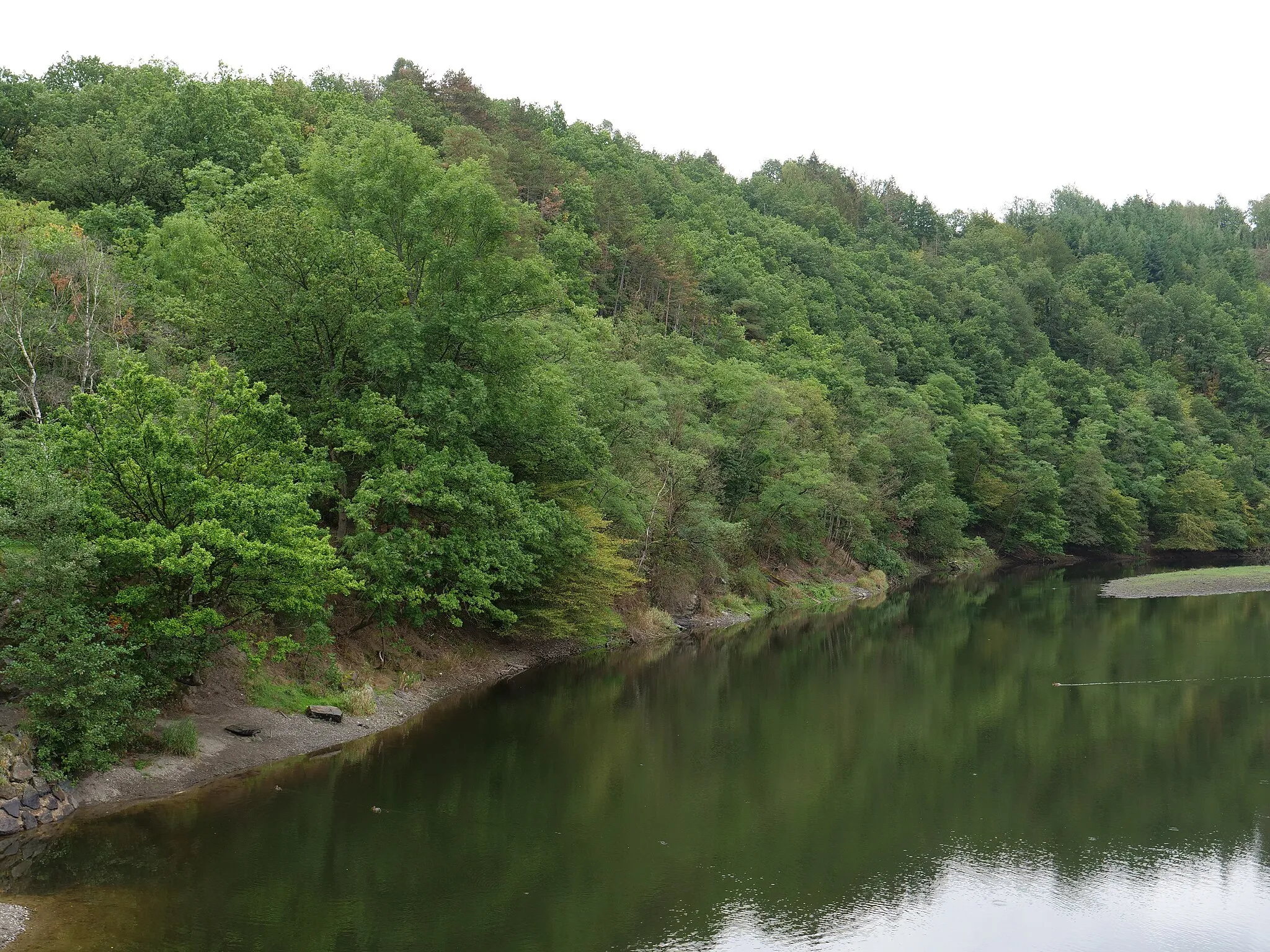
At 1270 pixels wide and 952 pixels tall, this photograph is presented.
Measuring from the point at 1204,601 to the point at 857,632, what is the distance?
87.8ft

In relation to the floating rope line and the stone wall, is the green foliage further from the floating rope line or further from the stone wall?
the floating rope line

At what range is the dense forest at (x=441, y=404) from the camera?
22.4 m

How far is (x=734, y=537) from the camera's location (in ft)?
176

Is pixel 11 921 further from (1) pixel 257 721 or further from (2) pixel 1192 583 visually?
(2) pixel 1192 583

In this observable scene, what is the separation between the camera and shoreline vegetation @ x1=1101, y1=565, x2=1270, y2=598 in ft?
222

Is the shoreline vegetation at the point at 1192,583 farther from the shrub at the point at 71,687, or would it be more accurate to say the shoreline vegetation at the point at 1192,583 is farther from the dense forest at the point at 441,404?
the shrub at the point at 71,687

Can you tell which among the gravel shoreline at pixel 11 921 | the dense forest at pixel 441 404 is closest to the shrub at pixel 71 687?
the dense forest at pixel 441 404

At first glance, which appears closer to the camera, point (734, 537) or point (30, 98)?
point (734, 537)

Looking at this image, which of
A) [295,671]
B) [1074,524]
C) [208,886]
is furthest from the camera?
[1074,524]

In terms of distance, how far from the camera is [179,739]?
22812mm

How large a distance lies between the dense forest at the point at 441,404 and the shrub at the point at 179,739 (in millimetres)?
1101

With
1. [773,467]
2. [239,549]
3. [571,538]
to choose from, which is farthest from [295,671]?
[773,467]

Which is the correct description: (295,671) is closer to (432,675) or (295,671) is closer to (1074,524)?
(432,675)

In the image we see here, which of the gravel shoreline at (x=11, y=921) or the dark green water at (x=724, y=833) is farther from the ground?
the gravel shoreline at (x=11, y=921)
